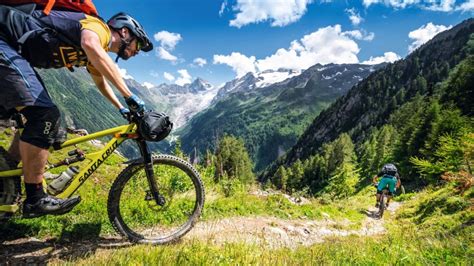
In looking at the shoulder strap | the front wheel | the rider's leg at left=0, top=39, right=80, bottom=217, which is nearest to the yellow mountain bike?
the front wheel

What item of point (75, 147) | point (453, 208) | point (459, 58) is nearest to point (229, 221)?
point (75, 147)

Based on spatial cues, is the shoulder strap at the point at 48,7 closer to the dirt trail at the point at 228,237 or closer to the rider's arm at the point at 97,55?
the rider's arm at the point at 97,55

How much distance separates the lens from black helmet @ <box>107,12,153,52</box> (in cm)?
538

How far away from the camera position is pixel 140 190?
6688mm

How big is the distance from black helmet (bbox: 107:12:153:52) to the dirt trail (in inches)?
140

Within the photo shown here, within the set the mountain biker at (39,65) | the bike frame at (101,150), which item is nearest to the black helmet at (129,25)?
the mountain biker at (39,65)

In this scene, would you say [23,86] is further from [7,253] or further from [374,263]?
[374,263]

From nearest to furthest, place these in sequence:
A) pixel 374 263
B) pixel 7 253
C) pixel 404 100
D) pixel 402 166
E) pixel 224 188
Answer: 1. pixel 374 263
2. pixel 7 253
3. pixel 224 188
4. pixel 402 166
5. pixel 404 100

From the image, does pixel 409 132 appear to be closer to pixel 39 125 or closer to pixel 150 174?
pixel 150 174

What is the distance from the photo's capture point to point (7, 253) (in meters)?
5.23

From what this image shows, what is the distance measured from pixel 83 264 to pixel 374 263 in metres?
4.02

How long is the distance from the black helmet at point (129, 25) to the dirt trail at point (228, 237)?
11.7ft

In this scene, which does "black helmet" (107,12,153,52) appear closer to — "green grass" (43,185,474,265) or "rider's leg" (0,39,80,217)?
"rider's leg" (0,39,80,217)

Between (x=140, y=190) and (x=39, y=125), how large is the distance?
262cm
